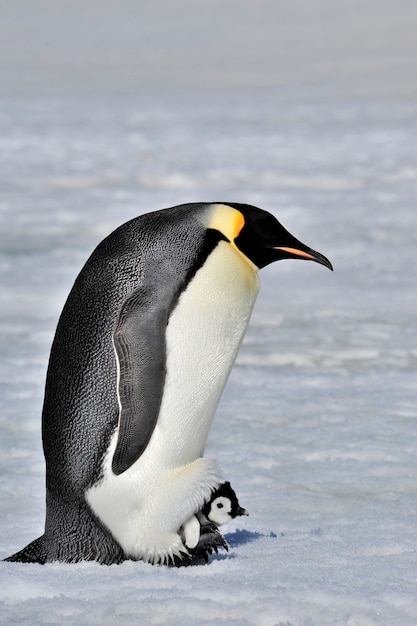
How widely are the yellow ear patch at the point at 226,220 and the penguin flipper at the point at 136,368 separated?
274mm

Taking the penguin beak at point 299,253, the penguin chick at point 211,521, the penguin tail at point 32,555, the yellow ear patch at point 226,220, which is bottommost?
the penguin tail at point 32,555

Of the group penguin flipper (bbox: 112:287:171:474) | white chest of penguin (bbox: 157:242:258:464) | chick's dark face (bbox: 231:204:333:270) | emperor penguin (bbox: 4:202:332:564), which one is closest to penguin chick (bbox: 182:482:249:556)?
emperor penguin (bbox: 4:202:332:564)

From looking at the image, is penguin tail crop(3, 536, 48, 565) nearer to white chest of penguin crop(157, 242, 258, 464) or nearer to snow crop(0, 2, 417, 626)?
snow crop(0, 2, 417, 626)

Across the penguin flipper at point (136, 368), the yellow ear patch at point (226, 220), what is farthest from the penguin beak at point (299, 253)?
the penguin flipper at point (136, 368)

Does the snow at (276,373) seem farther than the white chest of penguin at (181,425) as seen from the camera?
No

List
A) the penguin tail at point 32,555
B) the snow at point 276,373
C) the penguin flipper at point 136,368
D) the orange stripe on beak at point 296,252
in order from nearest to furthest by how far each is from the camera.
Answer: the snow at point 276,373
the penguin flipper at point 136,368
the penguin tail at point 32,555
the orange stripe on beak at point 296,252

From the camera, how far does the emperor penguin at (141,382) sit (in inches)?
109

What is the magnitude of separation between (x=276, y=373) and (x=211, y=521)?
9.70 ft

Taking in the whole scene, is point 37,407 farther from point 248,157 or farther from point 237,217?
point 248,157

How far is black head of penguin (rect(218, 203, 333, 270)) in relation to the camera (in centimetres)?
298

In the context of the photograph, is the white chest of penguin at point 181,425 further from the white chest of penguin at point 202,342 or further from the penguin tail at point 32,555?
the penguin tail at point 32,555

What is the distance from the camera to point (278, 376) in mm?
5809

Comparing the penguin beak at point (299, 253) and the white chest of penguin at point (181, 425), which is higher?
the penguin beak at point (299, 253)

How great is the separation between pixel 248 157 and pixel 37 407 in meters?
10.6
